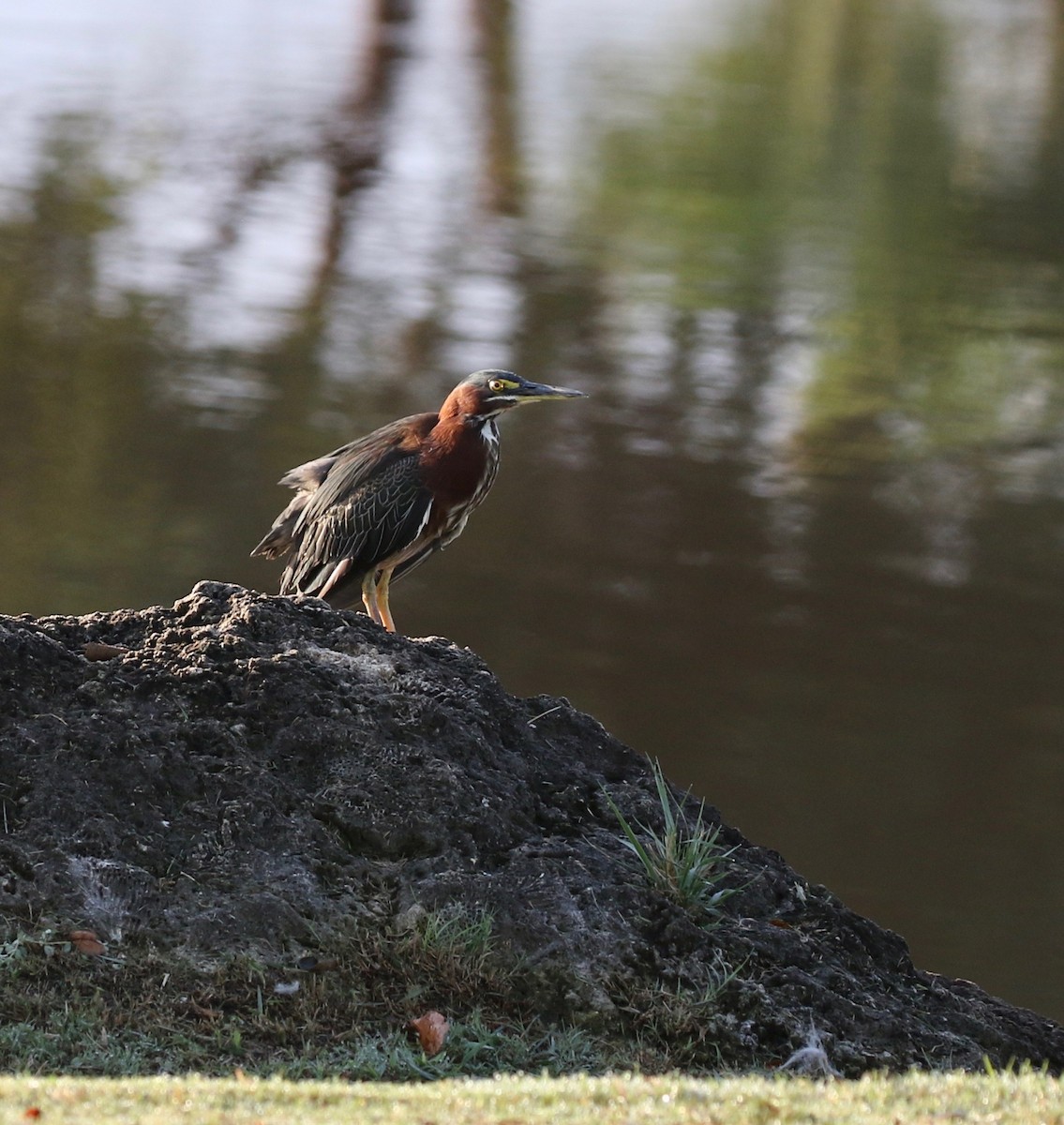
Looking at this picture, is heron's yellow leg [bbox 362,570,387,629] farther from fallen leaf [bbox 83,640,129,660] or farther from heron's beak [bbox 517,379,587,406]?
fallen leaf [bbox 83,640,129,660]

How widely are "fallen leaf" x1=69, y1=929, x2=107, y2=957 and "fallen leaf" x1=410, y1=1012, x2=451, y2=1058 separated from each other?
0.80m

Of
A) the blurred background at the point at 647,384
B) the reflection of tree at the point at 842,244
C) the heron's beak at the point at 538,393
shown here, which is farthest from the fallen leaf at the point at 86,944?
the reflection of tree at the point at 842,244

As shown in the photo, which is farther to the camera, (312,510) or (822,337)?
(822,337)

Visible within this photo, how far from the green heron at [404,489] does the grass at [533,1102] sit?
2700 millimetres

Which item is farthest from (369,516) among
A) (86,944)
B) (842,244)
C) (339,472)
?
(842,244)

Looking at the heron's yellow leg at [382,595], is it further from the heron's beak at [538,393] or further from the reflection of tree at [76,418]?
the reflection of tree at [76,418]

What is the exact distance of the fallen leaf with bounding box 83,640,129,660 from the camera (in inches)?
201

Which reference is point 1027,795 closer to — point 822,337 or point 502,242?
point 822,337

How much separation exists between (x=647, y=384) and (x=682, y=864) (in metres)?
9.21

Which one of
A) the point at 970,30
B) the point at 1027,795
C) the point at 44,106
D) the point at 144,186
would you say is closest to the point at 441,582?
the point at 1027,795

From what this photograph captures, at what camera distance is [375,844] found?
4773 mm

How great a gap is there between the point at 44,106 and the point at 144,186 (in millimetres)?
3727

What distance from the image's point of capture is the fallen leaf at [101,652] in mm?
5113

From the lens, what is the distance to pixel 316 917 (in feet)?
14.8
